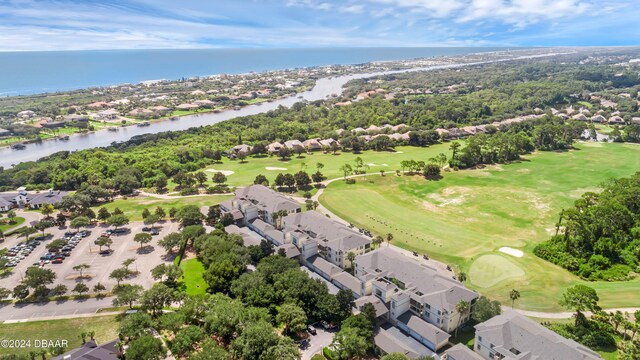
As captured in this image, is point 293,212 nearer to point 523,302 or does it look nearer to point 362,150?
point 523,302

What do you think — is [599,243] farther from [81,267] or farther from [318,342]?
[81,267]

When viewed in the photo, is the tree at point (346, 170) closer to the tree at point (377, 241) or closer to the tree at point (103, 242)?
the tree at point (377, 241)

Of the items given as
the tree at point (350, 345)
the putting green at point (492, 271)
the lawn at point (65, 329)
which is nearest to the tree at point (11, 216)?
the lawn at point (65, 329)

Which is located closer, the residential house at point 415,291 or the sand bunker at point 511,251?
the residential house at point 415,291

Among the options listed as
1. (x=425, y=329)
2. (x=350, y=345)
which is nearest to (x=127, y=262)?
(x=350, y=345)

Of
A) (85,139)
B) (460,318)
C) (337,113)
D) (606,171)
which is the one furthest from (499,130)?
(85,139)
